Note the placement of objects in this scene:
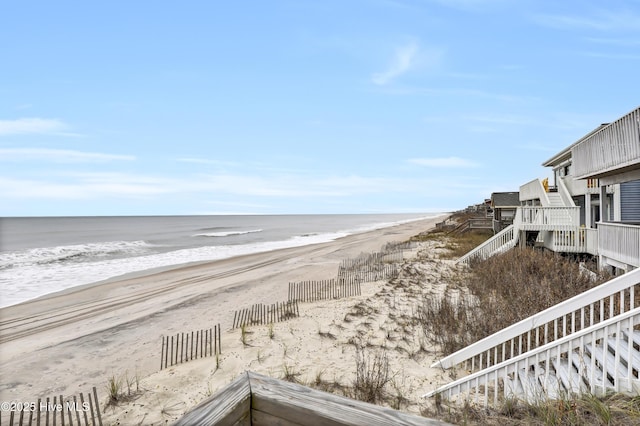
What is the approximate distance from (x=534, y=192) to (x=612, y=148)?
16.8 metres

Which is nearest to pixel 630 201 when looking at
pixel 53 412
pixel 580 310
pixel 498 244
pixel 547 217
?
pixel 547 217

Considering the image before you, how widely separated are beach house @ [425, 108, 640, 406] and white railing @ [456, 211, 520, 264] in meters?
0.05

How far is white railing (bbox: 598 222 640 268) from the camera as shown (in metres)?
11.6

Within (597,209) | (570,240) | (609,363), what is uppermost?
(597,209)

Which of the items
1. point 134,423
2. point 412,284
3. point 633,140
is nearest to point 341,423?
point 134,423

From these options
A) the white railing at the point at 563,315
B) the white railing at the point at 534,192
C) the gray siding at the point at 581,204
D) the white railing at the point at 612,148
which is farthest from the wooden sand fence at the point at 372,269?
the white railing at the point at 563,315

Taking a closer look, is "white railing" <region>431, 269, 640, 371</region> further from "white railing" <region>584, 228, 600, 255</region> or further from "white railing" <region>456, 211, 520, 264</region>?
"white railing" <region>456, 211, 520, 264</region>

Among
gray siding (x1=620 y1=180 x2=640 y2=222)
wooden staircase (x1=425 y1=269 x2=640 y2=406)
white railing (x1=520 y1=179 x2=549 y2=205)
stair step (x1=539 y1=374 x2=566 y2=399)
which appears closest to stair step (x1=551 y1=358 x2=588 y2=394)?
wooden staircase (x1=425 y1=269 x2=640 y2=406)

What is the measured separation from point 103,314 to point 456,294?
1399 cm

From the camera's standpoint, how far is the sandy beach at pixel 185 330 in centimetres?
762

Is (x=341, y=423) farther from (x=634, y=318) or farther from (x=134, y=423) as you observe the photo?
(x=134, y=423)

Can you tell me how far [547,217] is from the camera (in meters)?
19.2

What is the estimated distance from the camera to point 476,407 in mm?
5992

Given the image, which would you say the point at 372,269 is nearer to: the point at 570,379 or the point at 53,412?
the point at 570,379
